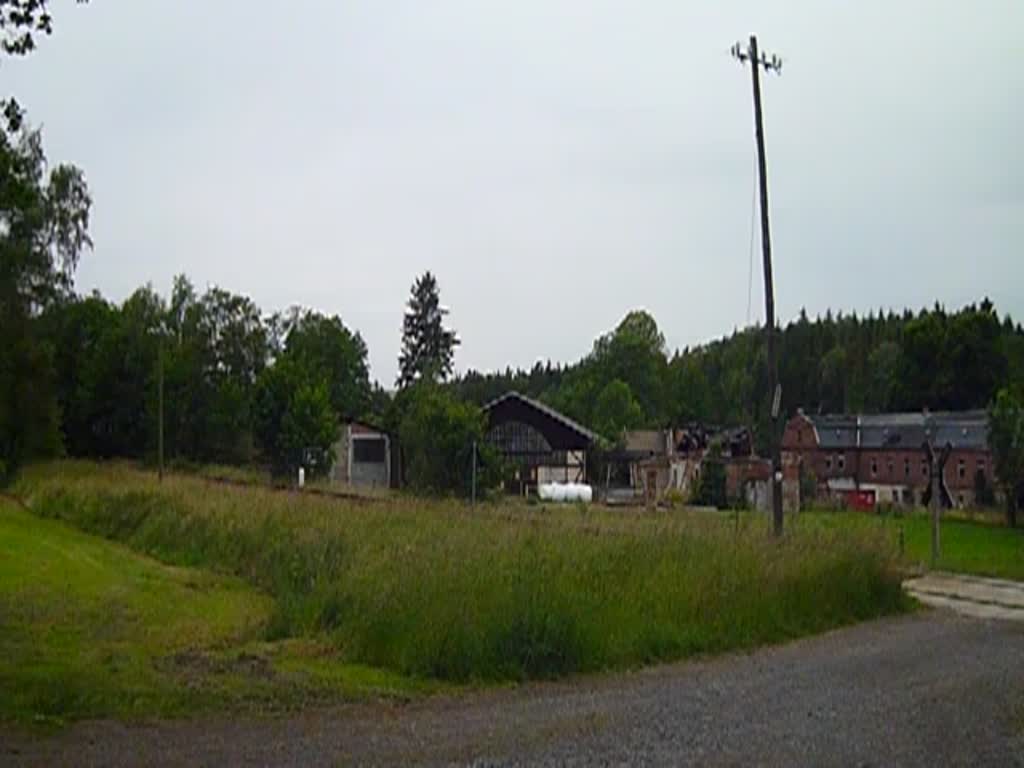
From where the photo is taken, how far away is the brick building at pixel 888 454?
74.1m

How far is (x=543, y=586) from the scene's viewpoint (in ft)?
45.5

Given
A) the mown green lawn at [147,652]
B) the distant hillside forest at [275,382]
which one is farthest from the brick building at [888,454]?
the mown green lawn at [147,652]

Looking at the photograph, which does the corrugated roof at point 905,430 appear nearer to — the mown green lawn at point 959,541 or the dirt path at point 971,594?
the mown green lawn at point 959,541

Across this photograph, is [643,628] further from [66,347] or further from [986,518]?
[66,347]

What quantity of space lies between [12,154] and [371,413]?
89103 mm

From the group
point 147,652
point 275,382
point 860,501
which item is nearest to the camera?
point 147,652

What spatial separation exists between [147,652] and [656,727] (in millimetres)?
6734

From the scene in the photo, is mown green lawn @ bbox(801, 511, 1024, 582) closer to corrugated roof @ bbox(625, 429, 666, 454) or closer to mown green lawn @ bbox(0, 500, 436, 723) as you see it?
mown green lawn @ bbox(0, 500, 436, 723)

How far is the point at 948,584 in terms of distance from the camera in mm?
23812

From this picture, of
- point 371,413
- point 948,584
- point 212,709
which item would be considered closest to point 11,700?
point 212,709

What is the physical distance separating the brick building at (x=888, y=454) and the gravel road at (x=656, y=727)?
53.7 m

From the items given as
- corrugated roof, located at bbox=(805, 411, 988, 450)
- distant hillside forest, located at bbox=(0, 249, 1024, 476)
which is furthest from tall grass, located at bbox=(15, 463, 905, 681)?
corrugated roof, located at bbox=(805, 411, 988, 450)

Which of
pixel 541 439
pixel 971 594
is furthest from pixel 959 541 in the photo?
pixel 541 439

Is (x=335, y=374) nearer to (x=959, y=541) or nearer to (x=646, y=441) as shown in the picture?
(x=646, y=441)
